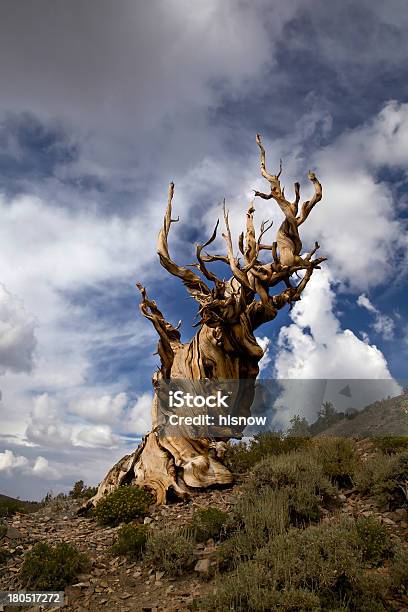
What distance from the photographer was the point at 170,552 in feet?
22.7

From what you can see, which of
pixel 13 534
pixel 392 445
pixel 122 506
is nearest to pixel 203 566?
pixel 122 506

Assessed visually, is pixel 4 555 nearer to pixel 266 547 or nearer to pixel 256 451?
pixel 266 547

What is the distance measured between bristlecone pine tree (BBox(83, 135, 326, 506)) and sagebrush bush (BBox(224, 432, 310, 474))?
387 millimetres

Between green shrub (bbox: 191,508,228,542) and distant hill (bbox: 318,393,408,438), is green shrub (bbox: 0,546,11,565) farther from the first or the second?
distant hill (bbox: 318,393,408,438)

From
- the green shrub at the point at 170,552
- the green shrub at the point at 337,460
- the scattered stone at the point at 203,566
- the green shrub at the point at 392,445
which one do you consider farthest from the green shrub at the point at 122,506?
the green shrub at the point at 392,445

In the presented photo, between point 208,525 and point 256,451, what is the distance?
4.32 m

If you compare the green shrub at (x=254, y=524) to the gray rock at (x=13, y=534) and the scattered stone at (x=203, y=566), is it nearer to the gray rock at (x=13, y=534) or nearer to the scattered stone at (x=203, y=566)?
the scattered stone at (x=203, y=566)

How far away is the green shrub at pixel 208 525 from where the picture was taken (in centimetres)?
766

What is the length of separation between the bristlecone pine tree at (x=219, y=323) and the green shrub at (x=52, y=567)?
3865 millimetres

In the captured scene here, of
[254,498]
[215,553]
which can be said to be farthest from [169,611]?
[254,498]

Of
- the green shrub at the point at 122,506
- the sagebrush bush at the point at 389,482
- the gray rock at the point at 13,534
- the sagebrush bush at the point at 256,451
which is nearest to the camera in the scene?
the sagebrush bush at the point at 389,482

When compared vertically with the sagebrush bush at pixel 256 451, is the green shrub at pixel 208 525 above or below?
below

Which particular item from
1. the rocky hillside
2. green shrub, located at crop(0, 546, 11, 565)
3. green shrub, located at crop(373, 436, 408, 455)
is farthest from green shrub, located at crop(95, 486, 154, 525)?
green shrub, located at crop(373, 436, 408, 455)

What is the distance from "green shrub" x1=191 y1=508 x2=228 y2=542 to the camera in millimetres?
7664
